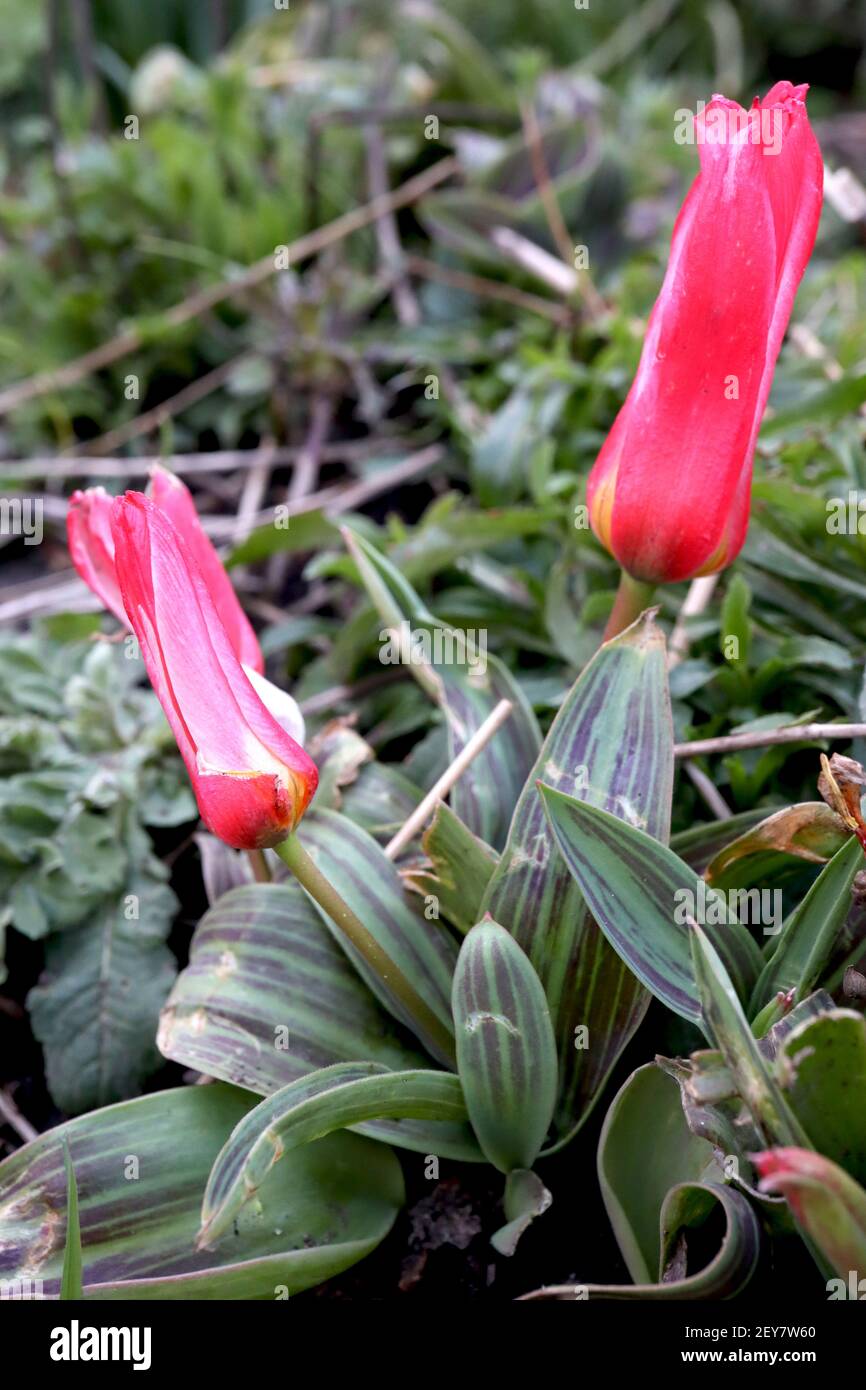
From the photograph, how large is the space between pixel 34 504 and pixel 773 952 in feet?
4.82

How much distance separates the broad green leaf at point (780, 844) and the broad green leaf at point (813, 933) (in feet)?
0.09

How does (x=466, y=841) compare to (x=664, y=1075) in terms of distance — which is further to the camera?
(x=466, y=841)

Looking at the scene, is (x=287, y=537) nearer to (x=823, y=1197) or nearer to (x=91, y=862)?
(x=91, y=862)

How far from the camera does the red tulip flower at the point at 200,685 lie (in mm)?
759

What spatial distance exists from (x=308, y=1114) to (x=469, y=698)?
0.49 m

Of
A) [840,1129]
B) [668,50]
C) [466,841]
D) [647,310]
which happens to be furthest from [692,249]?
[668,50]

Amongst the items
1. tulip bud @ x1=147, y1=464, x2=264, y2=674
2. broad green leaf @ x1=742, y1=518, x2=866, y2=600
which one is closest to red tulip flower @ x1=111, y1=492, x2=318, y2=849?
tulip bud @ x1=147, y1=464, x2=264, y2=674

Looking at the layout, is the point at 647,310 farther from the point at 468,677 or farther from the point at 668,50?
the point at 668,50

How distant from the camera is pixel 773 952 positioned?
3.12 feet

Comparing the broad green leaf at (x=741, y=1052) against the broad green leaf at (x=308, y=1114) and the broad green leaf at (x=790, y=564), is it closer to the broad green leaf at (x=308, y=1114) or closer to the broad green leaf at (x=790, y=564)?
the broad green leaf at (x=308, y=1114)

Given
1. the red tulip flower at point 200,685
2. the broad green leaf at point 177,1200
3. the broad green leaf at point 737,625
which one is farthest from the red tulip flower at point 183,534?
the broad green leaf at point 737,625

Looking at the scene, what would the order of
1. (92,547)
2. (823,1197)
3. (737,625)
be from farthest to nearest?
(737,625) < (92,547) < (823,1197)

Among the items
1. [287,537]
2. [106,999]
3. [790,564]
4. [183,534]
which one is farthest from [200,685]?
[287,537]

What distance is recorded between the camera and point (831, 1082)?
2.43 feet
